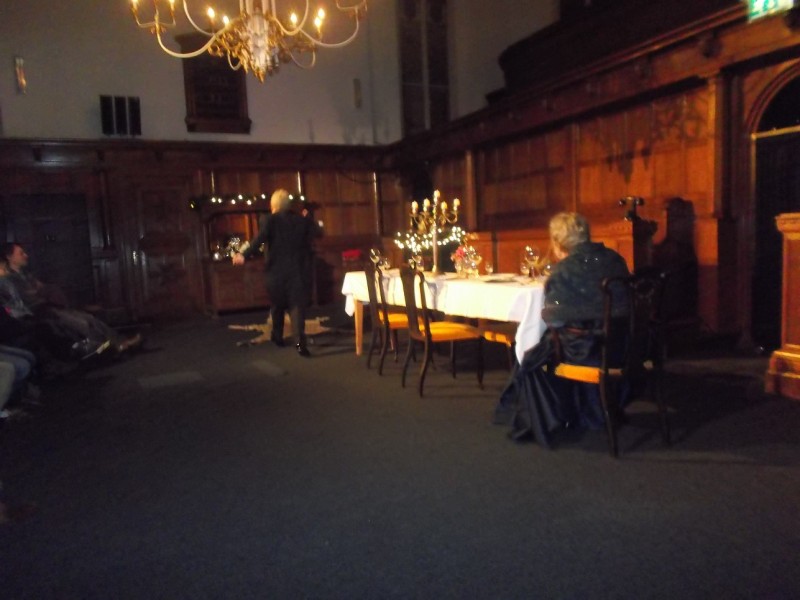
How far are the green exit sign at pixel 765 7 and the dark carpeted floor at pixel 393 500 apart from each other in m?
2.77

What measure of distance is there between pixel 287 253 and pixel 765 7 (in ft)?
14.2

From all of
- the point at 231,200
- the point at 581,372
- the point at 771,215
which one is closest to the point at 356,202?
the point at 231,200

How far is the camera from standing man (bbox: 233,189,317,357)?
5766mm

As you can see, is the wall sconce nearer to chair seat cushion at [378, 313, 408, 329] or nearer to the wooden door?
the wooden door

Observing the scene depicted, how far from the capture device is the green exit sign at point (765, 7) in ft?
15.3

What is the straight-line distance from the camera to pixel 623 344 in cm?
305

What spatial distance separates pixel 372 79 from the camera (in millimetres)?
10883

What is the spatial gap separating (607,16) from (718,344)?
174 inches

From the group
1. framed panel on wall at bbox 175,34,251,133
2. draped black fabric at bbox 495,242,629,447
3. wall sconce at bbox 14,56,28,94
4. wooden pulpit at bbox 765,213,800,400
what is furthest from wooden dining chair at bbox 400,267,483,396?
wall sconce at bbox 14,56,28,94

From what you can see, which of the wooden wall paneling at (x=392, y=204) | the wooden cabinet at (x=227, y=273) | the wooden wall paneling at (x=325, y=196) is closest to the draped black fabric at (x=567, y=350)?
the wooden cabinet at (x=227, y=273)

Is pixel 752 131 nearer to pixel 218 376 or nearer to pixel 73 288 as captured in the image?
pixel 218 376

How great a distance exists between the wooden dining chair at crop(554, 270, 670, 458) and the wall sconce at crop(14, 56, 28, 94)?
8.60 meters

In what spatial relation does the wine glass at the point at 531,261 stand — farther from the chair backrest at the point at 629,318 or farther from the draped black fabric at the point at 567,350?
the chair backrest at the point at 629,318

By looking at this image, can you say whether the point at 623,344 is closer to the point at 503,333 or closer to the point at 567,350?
the point at 567,350
